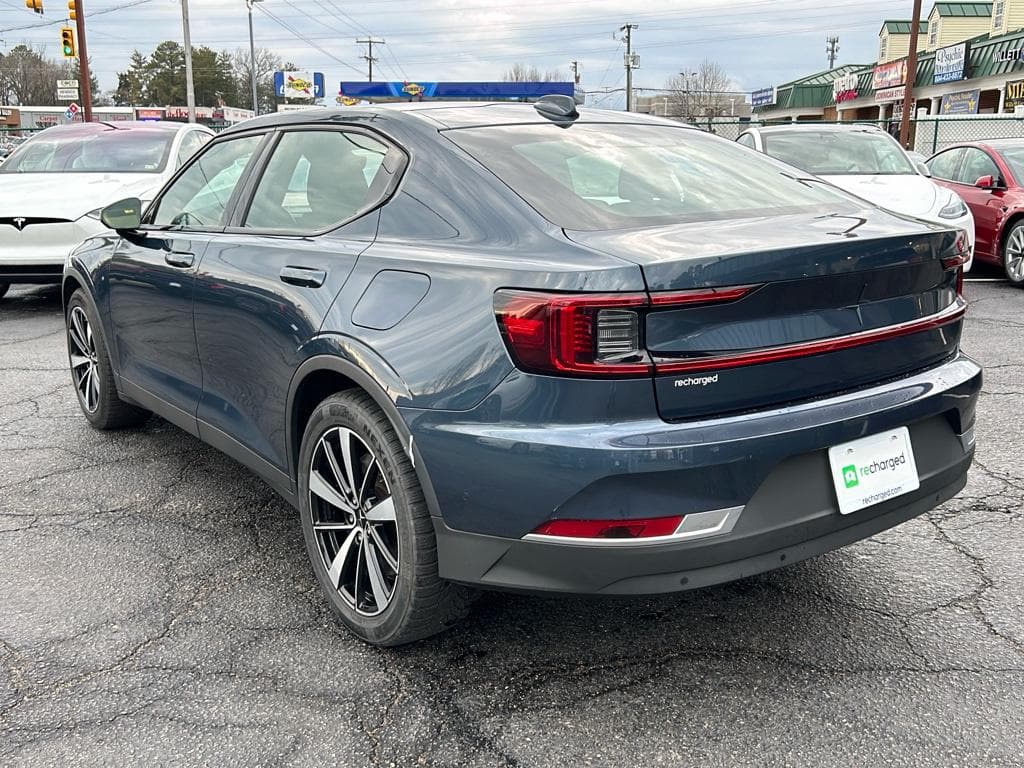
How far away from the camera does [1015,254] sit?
9016 millimetres

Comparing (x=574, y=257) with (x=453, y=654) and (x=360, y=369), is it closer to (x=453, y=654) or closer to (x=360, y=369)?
(x=360, y=369)

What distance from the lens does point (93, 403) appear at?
16.1 feet

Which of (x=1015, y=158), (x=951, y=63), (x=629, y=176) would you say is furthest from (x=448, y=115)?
(x=951, y=63)

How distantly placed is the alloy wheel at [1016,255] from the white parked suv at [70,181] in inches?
322

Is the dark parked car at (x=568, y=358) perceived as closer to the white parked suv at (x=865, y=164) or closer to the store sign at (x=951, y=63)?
the white parked suv at (x=865, y=164)

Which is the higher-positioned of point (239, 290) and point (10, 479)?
point (239, 290)

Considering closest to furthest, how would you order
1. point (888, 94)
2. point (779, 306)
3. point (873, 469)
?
point (779, 306), point (873, 469), point (888, 94)

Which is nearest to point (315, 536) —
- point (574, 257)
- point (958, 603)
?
point (574, 257)

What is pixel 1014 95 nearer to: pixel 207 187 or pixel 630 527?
pixel 207 187

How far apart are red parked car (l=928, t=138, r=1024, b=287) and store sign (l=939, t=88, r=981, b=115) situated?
26.5 metres

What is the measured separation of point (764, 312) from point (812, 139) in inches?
325

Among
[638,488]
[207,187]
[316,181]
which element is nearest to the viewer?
[638,488]

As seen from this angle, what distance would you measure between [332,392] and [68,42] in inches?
1092

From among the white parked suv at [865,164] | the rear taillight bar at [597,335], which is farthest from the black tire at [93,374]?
the white parked suv at [865,164]
